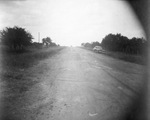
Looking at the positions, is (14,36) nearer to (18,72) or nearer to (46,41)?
(18,72)

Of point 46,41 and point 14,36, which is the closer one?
point 14,36

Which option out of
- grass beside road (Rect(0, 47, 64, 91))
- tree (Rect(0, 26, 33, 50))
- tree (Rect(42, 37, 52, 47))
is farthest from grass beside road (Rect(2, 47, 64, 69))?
tree (Rect(42, 37, 52, 47))

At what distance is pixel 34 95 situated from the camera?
4594mm

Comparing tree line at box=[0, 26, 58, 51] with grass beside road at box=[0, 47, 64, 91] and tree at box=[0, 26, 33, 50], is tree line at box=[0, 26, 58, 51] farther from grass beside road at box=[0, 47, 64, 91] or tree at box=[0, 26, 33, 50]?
grass beside road at box=[0, 47, 64, 91]

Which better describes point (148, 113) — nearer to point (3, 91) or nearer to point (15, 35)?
point (3, 91)

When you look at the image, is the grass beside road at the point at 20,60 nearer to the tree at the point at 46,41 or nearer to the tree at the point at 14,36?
the tree at the point at 14,36

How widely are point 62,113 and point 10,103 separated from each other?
1.89m

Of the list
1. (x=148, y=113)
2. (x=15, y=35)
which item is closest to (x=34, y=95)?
(x=148, y=113)

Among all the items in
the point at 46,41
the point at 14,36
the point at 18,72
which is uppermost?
the point at 46,41

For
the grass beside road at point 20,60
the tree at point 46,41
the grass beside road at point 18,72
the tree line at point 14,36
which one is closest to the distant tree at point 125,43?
the tree line at point 14,36

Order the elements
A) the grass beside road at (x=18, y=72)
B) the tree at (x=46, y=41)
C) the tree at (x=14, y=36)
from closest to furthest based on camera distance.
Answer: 1. the grass beside road at (x=18, y=72)
2. the tree at (x=14, y=36)
3. the tree at (x=46, y=41)

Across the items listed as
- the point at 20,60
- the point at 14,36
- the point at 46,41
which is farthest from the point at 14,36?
the point at 46,41

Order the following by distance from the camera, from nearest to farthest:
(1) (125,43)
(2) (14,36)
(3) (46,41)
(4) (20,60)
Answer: (4) (20,60) < (2) (14,36) < (1) (125,43) < (3) (46,41)

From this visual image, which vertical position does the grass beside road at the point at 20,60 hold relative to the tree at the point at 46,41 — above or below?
below
